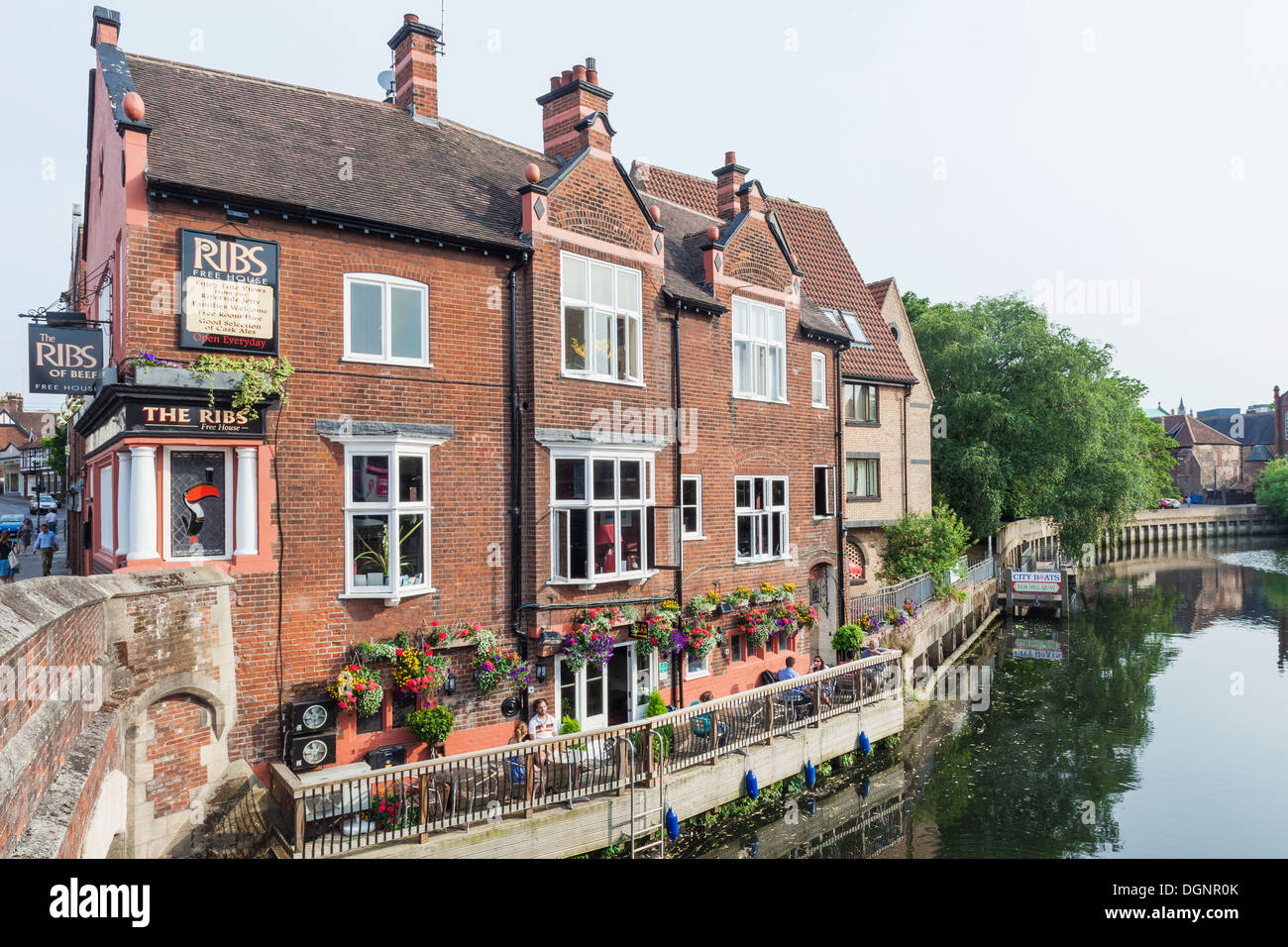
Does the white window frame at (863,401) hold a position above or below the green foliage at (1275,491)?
above

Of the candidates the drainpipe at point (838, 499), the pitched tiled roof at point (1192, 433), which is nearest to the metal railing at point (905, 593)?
the drainpipe at point (838, 499)

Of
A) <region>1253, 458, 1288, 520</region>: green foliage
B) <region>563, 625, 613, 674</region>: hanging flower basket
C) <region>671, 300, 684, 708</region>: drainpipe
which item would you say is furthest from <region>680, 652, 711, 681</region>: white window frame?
<region>1253, 458, 1288, 520</region>: green foliage

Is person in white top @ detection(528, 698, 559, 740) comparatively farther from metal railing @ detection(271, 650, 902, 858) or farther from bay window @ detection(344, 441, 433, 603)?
bay window @ detection(344, 441, 433, 603)

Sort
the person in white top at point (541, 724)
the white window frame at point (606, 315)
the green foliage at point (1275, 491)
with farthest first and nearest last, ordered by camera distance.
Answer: the green foliage at point (1275, 491) → the white window frame at point (606, 315) → the person in white top at point (541, 724)

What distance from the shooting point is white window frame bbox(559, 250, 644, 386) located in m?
15.4

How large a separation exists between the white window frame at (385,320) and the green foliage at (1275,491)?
101 meters

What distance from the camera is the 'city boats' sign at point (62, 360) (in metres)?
12.2

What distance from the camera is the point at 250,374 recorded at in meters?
11.6

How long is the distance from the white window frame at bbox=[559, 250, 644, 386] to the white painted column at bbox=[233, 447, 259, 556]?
5.72 meters

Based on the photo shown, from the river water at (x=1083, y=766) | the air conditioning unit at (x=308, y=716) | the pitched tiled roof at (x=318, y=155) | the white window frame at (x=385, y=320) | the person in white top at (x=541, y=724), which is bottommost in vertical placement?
the river water at (x=1083, y=766)

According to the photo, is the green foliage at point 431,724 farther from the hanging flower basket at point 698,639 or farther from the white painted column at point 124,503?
the hanging flower basket at point 698,639
